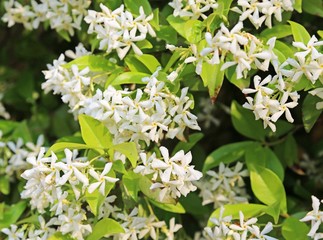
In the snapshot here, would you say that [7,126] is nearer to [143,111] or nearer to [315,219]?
[143,111]

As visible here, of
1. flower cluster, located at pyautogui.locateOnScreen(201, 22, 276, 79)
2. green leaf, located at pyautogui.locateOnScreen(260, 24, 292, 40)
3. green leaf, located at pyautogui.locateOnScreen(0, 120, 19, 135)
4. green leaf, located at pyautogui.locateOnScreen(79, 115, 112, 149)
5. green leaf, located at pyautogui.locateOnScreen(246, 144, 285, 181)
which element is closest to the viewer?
flower cluster, located at pyautogui.locateOnScreen(201, 22, 276, 79)

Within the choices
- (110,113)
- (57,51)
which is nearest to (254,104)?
(110,113)

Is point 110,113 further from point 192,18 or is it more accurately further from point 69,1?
point 69,1

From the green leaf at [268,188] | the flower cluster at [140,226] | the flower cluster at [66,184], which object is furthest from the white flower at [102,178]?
the green leaf at [268,188]

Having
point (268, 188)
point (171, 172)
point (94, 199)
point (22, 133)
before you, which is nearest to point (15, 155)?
point (22, 133)

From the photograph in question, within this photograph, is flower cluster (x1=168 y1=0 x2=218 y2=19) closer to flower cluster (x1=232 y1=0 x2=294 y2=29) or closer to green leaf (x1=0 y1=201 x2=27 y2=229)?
flower cluster (x1=232 y1=0 x2=294 y2=29)

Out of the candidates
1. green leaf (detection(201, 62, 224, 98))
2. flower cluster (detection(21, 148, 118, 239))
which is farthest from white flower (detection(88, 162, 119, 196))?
green leaf (detection(201, 62, 224, 98))

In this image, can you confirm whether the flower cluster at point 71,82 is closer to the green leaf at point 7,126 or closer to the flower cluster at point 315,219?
the green leaf at point 7,126
